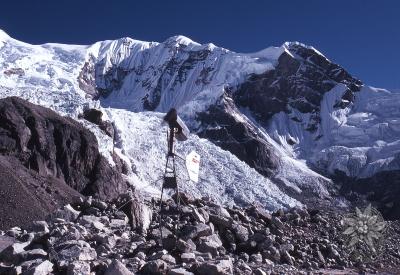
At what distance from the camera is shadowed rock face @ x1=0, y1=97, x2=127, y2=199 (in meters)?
55.8

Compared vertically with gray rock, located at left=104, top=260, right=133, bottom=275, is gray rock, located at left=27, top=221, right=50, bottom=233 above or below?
above

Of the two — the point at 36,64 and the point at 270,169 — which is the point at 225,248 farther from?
the point at 36,64

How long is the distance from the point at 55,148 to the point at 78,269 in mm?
50259

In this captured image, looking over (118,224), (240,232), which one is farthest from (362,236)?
(118,224)

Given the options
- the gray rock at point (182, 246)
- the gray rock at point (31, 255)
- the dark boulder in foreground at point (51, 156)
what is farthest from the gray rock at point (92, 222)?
the dark boulder in foreground at point (51, 156)

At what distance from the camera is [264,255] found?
62.6 ft

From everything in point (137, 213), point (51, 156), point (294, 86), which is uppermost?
point (294, 86)

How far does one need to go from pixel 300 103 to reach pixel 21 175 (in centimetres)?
14557

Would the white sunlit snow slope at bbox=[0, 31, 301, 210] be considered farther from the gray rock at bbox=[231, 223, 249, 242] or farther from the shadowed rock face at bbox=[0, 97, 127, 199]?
the gray rock at bbox=[231, 223, 249, 242]

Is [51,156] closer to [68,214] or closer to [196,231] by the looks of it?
[68,214]

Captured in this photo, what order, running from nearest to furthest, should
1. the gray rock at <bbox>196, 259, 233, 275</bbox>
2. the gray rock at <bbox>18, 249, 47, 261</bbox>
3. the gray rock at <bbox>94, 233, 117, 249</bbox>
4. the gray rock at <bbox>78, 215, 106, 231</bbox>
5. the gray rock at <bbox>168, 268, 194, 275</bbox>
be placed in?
the gray rock at <bbox>168, 268, 194, 275</bbox> → the gray rock at <bbox>196, 259, 233, 275</bbox> → the gray rock at <bbox>18, 249, 47, 261</bbox> → the gray rock at <bbox>94, 233, 117, 249</bbox> → the gray rock at <bbox>78, 215, 106, 231</bbox>

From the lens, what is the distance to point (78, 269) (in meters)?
12.3

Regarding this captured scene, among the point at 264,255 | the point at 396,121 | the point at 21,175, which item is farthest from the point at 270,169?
the point at 264,255

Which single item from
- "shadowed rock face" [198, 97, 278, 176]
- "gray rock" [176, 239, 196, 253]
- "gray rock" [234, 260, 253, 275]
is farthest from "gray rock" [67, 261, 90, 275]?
"shadowed rock face" [198, 97, 278, 176]
